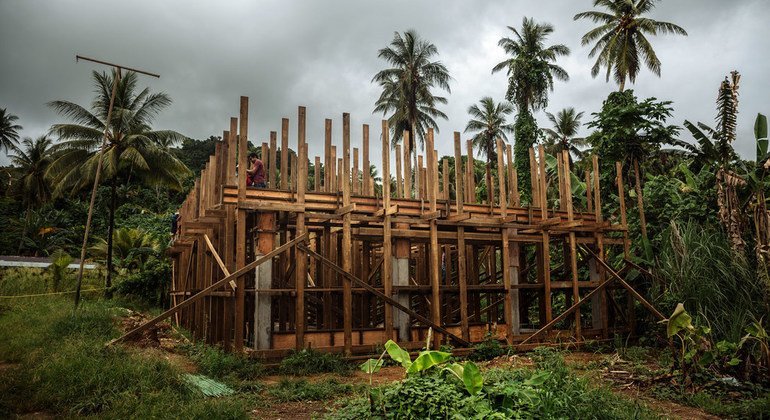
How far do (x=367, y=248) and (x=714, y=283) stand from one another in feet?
25.6

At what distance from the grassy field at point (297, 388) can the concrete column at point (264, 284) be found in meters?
0.65

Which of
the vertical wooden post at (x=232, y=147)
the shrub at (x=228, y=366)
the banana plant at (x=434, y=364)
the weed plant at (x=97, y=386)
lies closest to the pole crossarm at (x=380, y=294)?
the vertical wooden post at (x=232, y=147)

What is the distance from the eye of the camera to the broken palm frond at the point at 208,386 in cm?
736

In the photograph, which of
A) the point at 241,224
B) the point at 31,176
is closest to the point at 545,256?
the point at 241,224

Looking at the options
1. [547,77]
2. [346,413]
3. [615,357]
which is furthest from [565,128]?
[346,413]

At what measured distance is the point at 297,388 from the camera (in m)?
8.02

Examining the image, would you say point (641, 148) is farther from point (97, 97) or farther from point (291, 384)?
point (97, 97)

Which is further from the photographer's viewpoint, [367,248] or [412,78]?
[412,78]

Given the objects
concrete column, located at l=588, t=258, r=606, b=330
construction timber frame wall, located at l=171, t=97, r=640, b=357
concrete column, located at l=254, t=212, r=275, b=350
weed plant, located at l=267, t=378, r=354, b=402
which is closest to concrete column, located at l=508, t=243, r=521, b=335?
construction timber frame wall, located at l=171, t=97, r=640, b=357

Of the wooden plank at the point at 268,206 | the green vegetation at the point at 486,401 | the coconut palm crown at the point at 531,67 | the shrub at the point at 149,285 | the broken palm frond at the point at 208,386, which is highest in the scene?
the coconut palm crown at the point at 531,67

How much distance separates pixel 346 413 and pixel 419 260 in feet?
30.9

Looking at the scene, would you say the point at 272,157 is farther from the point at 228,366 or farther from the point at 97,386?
the point at 97,386

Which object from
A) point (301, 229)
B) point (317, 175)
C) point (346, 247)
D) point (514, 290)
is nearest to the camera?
point (301, 229)

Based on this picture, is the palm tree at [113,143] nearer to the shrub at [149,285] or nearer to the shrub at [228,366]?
the shrub at [149,285]
